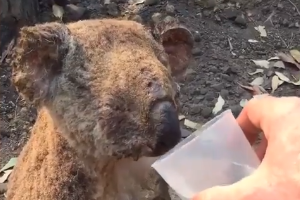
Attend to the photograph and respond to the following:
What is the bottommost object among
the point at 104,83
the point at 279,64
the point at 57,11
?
the point at 279,64

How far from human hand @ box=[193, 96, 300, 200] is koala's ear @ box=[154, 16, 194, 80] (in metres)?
0.60

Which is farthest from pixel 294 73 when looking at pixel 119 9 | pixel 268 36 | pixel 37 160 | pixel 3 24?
pixel 37 160

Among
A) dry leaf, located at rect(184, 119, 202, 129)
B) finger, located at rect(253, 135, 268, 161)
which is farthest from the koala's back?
dry leaf, located at rect(184, 119, 202, 129)

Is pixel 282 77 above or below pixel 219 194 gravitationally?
below

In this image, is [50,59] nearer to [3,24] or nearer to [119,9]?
[3,24]

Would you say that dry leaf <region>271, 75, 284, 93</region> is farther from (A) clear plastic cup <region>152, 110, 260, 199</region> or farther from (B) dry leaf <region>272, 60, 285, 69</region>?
(A) clear plastic cup <region>152, 110, 260, 199</region>

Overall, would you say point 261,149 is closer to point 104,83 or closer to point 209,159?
point 209,159

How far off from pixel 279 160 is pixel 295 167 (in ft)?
0.12

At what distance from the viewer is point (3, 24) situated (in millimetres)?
3756

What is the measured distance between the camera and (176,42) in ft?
6.61

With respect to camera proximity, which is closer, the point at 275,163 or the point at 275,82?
the point at 275,163

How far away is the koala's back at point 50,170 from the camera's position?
1.96m

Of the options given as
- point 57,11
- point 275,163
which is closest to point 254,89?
point 57,11

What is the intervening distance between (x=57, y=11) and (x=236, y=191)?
3.00 metres
